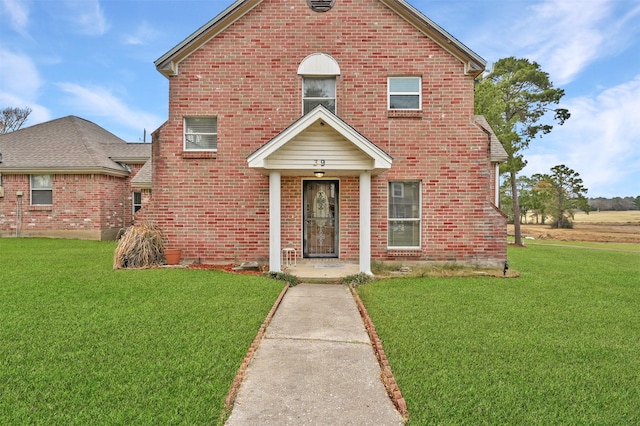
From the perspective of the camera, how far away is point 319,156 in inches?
346

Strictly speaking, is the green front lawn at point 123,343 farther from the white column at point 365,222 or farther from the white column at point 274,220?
the white column at point 365,222

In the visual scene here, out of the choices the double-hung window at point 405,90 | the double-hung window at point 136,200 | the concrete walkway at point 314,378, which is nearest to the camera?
the concrete walkway at point 314,378

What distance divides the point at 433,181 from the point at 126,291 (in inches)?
320

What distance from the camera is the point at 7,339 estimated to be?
14.7ft

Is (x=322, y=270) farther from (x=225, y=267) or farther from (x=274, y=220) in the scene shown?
(x=225, y=267)

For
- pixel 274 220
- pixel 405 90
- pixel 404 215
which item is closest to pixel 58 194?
pixel 274 220

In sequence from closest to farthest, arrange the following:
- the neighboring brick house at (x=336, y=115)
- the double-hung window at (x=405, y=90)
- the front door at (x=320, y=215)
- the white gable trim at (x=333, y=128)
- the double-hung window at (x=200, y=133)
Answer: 1. the white gable trim at (x=333, y=128)
2. the neighboring brick house at (x=336, y=115)
3. the double-hung window at (x=405, y=90)
4. the double-hung window at (x=200, y=133)
5. the front door at (x=320, y=215)

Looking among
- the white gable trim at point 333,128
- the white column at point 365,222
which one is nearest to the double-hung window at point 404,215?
the white column at point 365,222

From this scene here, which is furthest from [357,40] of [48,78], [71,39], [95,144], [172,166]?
[48,78]

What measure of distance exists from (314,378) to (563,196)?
1667 inches

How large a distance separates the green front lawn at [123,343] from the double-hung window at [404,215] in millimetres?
3979

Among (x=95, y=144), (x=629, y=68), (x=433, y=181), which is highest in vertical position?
(x=629, y=68)

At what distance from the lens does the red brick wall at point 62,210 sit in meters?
16.9

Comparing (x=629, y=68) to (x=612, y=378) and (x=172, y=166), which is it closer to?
(x=612, y=378)
